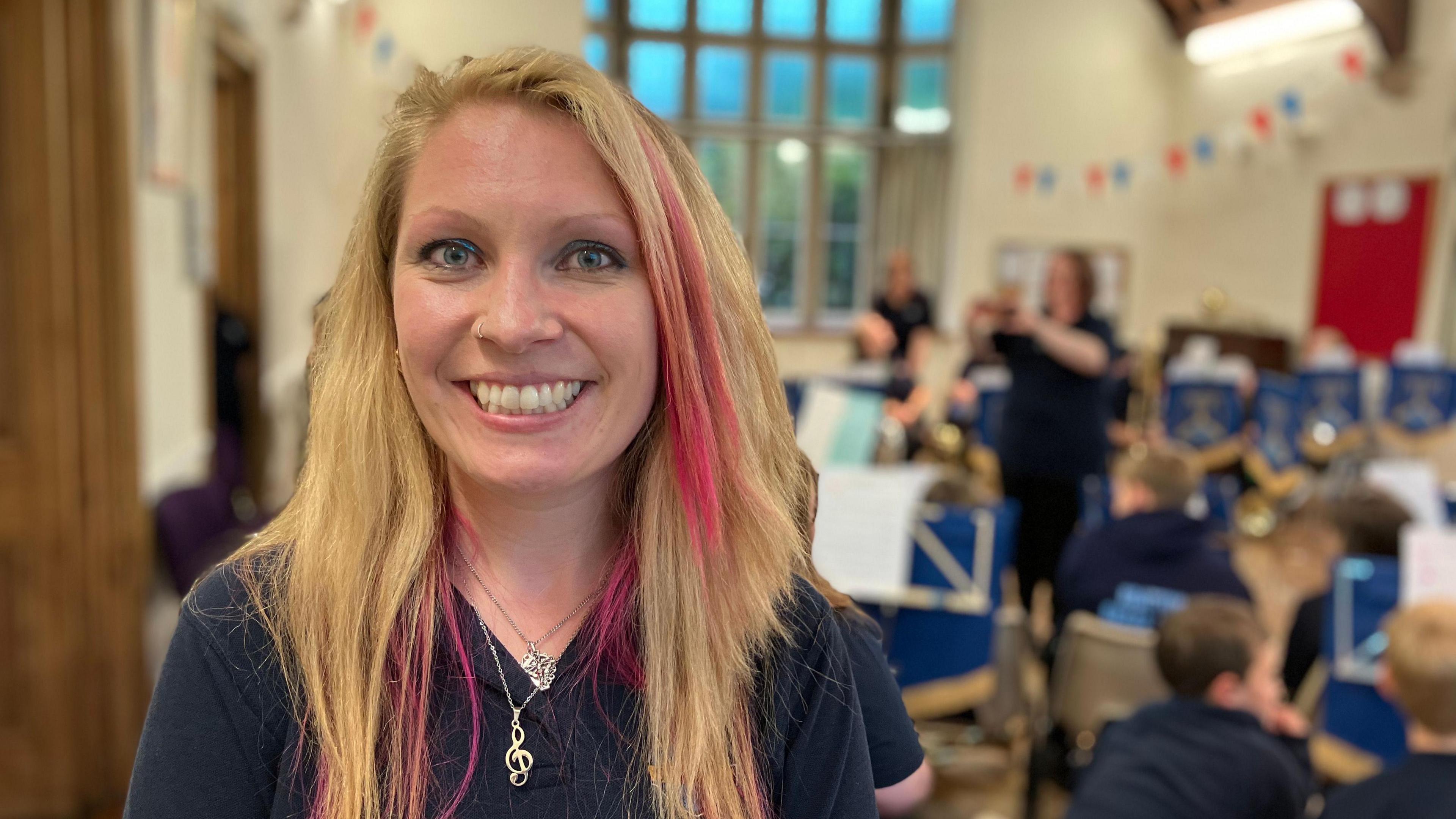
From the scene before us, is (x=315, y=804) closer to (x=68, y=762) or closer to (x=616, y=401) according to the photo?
(x=616, y=401)

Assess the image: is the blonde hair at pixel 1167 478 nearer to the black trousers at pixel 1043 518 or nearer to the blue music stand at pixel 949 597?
the blue music stand at pixel 949 597

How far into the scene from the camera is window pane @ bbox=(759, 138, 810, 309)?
1077 centimetres

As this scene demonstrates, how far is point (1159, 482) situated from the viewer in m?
2.82

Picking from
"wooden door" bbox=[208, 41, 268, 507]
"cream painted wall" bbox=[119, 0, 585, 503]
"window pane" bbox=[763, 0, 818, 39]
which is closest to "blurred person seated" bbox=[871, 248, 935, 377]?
"cream painted wall" bbox=[119, 0, 585, 503]

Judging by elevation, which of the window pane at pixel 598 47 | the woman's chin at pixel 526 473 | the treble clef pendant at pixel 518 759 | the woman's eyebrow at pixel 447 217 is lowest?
the treble clef pendant at pixel 518 759

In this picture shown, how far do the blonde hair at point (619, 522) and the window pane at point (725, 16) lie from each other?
1026 centimetres

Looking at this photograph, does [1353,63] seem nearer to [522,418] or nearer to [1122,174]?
[1122,174]

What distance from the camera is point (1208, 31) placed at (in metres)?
9.91

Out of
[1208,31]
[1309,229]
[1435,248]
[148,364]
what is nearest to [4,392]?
[148,364]

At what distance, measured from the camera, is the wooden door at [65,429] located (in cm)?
265

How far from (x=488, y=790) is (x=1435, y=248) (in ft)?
28.9

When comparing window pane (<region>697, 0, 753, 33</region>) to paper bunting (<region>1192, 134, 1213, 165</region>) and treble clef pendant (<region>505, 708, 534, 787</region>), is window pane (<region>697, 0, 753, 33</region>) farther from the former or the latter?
treble clef pendant (<region>505, 708, 534, 787</region>)

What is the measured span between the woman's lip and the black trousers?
10.5 feet

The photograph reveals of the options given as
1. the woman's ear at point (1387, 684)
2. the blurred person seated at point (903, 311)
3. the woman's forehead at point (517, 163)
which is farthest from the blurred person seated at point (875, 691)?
the blurred person seated at point (903, 311)
